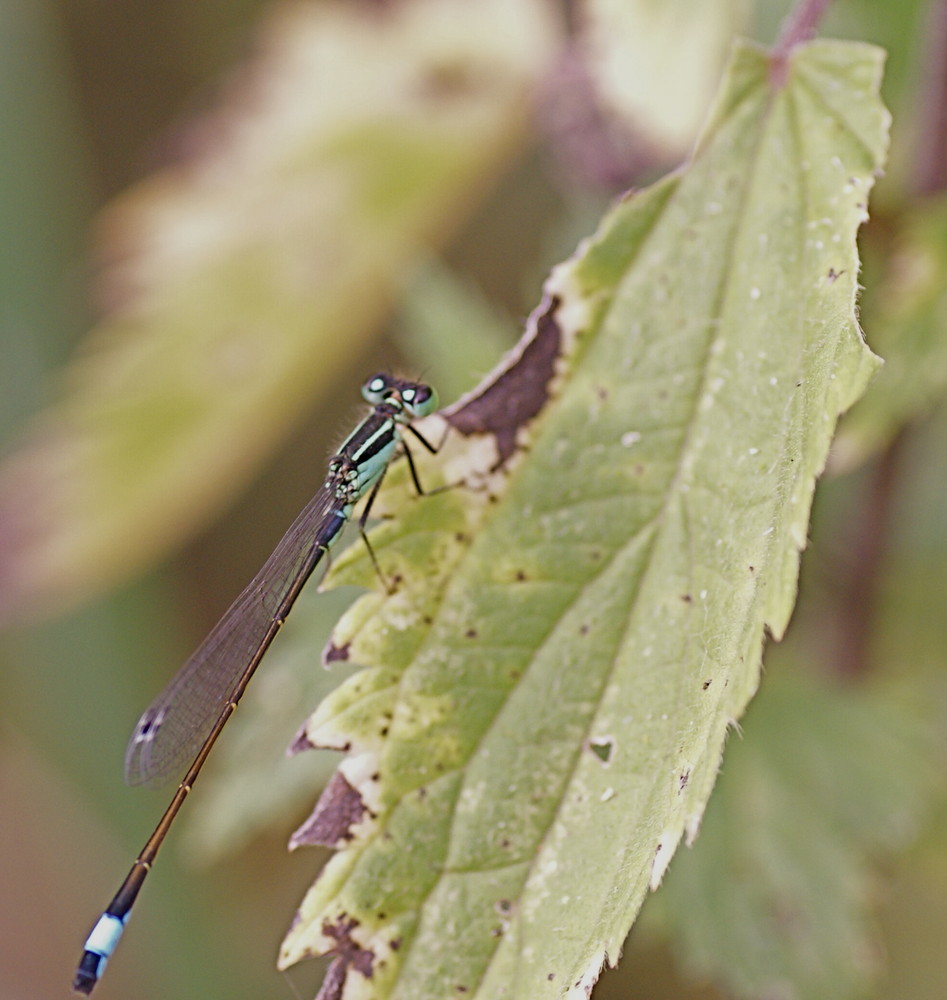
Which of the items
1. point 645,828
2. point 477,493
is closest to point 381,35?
point 477,493

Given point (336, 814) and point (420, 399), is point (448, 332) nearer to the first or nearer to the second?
point (420, 399)

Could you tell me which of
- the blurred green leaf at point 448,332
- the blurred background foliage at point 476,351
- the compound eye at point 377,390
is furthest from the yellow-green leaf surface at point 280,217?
the compound eye at point 377,390

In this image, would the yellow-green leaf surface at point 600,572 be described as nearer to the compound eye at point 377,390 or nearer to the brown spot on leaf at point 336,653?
the brown spot on leaf at point 336,653

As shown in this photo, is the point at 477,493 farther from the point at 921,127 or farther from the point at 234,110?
the point at 234,110

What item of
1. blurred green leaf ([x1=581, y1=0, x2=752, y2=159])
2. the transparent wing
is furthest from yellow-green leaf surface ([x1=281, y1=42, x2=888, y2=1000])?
the transparent wing

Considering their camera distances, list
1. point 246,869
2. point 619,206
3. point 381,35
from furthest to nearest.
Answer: point 246,869 → point 381,35 → point 619,206

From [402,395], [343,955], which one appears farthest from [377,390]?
[343,955]
